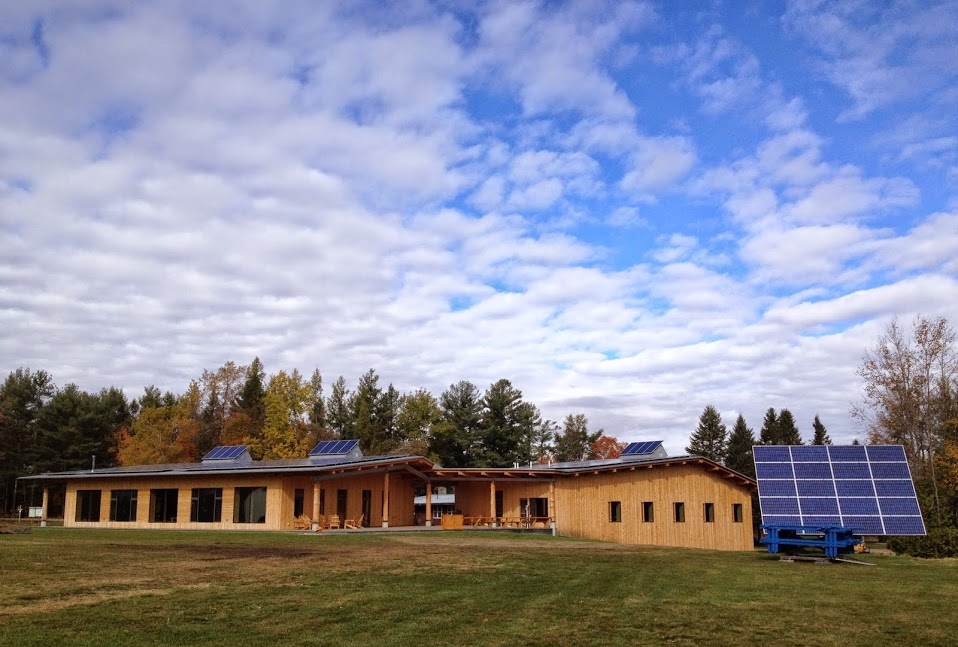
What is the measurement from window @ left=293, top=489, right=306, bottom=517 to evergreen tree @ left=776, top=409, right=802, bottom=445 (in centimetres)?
5670

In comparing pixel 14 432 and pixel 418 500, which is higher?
pixel 14 432

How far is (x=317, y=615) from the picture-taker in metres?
11.0

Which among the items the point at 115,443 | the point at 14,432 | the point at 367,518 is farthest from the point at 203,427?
the point at 367,518

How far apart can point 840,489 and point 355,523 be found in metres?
22.2

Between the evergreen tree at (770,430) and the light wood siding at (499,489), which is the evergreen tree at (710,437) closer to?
the evergreen tree at (770,430)

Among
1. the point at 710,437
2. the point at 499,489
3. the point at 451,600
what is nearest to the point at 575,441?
the point at 710,437

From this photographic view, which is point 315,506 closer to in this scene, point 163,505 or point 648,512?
point 163,505

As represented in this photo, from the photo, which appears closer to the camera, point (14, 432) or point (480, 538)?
point (480, 538)

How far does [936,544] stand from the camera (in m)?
25.4

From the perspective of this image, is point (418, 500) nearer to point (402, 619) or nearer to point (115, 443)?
point (115, 443)

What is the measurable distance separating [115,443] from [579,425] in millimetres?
50875

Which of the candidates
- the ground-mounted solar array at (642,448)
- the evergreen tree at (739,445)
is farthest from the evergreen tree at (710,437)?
the ground-mounted solar array at (642,448)

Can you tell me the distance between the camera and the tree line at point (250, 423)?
65.2 meters

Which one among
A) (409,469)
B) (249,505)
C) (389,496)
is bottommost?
(249,505)
